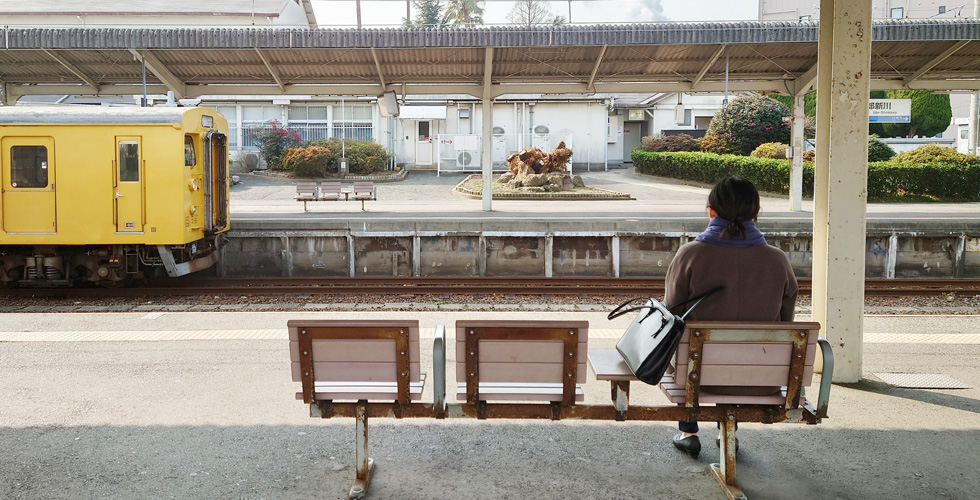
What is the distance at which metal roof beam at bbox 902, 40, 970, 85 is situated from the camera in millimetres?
15829

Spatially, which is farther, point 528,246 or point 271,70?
point 271,70

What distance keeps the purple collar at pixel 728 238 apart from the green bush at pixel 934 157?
24165mm

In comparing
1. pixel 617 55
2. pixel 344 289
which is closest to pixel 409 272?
pixel 344 289

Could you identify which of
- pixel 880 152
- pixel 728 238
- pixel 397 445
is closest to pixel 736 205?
pixel 728 238

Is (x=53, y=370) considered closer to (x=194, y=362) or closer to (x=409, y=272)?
(x=194, y=362)

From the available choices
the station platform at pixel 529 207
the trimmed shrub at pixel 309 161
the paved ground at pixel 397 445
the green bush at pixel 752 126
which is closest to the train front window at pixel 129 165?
the station platform at pixel 529 207

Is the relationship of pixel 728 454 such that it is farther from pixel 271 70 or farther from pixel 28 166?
pixel 271 70

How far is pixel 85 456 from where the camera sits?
503cm

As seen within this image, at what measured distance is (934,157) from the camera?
83.4 ft

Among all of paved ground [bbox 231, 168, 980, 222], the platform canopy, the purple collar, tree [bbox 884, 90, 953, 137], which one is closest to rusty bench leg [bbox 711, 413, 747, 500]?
the purple collar

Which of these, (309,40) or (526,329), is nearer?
(526,329)

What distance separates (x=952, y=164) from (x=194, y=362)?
82.4 feet

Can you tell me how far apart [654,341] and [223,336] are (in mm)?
5725

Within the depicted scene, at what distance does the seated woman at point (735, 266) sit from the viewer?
450 cm
